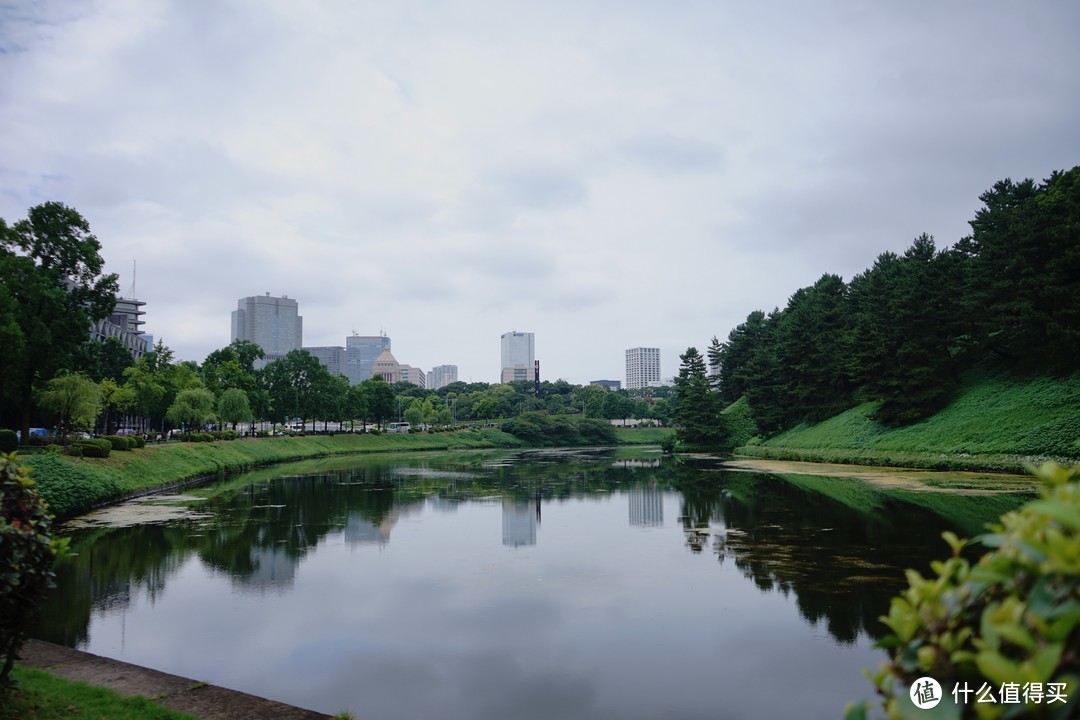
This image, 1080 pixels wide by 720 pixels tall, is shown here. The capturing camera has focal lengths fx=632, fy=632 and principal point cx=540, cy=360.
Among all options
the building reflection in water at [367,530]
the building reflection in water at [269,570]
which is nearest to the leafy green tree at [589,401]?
the building reflection in water at [367,530]

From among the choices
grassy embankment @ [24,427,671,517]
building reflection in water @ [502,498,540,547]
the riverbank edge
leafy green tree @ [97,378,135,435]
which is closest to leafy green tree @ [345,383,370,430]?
grassy embankment @ [24,427,671,517]

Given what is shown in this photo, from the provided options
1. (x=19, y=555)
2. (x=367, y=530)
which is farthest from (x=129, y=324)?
(x=19, y=555)

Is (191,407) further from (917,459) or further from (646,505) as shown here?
(917,459)

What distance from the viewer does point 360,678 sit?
8453 mm

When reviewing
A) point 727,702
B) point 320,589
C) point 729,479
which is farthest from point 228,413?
point 727,702

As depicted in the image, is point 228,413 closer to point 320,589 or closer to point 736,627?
point 320,589

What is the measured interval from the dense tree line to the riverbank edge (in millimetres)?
3510

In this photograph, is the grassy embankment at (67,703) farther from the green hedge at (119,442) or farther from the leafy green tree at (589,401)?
the leafy green tree at (589,401)

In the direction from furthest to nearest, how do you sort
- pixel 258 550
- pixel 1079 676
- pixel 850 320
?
1. pixel 850 320
2. pixel 258 550
3. pixel 1079 676

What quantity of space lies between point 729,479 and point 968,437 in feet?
39.6

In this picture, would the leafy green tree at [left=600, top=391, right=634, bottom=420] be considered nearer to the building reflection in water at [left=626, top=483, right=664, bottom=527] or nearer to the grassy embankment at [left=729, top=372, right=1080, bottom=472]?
the grassy embankment at [left=729, top=372, right=1080, bottom=472]

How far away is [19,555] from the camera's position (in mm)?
5734

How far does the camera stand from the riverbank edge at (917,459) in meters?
28.1

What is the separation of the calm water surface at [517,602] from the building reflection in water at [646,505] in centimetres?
24
